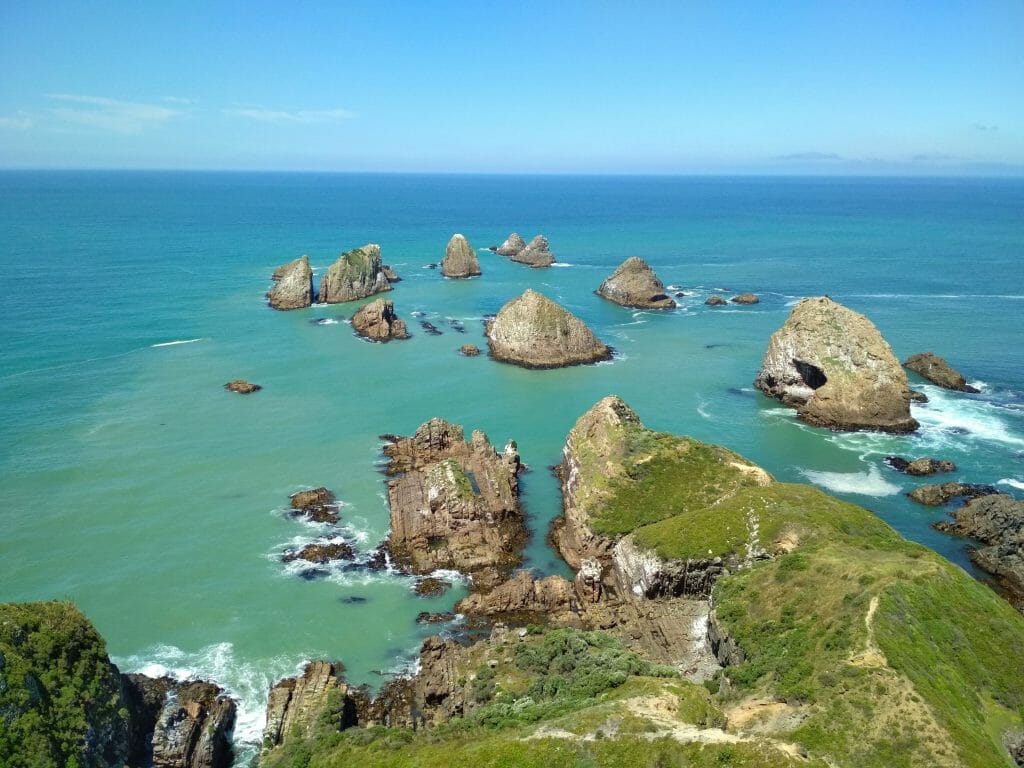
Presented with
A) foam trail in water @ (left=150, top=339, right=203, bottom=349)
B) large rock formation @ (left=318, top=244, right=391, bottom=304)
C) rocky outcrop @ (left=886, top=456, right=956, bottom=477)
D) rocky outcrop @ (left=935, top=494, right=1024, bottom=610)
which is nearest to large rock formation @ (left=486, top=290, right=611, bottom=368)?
rocky outcrop @ (left=886, top=456, right=956, bottom=477)

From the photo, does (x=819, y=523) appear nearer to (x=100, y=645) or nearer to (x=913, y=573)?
(x=913, y=573)

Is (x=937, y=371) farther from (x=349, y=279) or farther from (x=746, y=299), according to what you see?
(x=349, y=279)

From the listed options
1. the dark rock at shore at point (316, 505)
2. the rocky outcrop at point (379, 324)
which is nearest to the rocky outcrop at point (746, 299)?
the rocky outcrop at point (379, 324)

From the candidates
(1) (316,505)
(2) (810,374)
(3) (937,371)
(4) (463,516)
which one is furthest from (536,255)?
(4) (463,516)

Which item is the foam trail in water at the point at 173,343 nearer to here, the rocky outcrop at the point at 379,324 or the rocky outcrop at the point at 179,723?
the rocky outcrop at the point at 379,324

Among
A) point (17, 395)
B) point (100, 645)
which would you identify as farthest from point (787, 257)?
point (100, 645)
